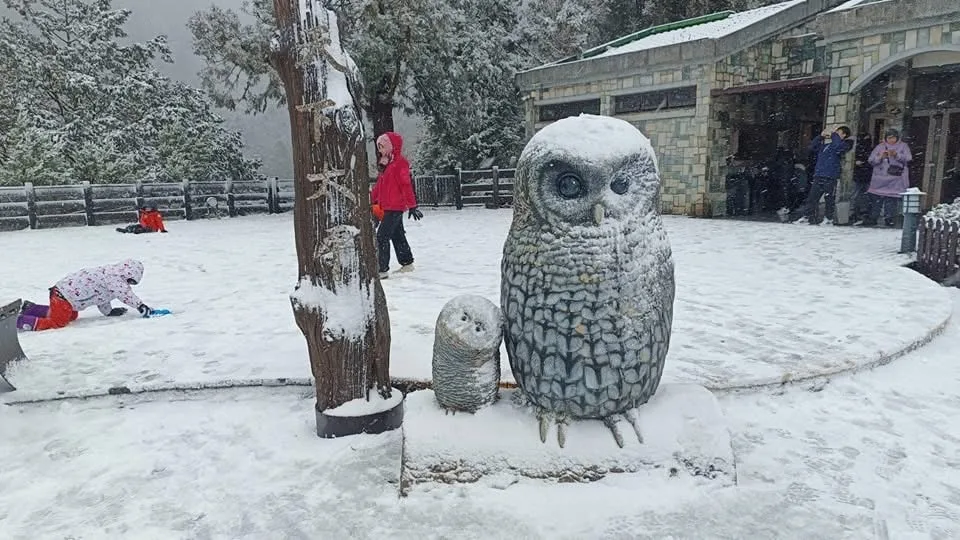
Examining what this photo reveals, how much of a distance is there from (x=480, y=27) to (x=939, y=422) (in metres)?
19.4

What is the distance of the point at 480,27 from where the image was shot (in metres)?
20.3

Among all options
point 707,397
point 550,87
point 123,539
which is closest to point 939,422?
point 707,397

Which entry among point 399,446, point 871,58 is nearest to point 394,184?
point 399,446

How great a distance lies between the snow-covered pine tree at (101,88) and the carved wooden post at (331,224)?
58.9ft

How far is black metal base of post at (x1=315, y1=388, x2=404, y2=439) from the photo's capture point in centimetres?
314

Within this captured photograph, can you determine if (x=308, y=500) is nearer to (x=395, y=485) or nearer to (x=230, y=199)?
(x=395, y=485)

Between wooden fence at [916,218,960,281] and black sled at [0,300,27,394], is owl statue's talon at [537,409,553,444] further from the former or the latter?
wooden fence at [916,218,960,281]

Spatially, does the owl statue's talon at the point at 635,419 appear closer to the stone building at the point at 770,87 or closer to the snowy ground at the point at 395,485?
the snowy ground at the point at 395,485

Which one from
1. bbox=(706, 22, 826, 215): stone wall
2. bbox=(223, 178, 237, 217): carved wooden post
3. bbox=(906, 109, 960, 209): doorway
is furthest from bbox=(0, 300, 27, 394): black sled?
bbox=(223, 178, 237, 217): carved wooden post

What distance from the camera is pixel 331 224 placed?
2.95 m

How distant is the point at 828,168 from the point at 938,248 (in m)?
4.37

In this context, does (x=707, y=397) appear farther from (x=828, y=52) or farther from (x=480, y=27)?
(x=480, y=27)

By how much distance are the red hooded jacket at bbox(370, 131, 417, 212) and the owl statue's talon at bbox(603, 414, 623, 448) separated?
14.9ft

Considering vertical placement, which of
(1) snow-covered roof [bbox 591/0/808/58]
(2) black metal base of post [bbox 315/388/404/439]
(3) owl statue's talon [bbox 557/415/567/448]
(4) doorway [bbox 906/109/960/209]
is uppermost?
(1) snow-covered roof [bbox 591/0/808/58]
